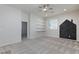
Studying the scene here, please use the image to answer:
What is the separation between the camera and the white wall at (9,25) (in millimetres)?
5707

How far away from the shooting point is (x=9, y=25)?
6.23 metres

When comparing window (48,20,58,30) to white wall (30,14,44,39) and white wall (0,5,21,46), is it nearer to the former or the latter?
white wall (30,14,44,39)

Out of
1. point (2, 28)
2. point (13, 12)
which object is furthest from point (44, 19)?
point (2, 28)

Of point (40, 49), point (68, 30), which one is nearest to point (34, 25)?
point (68, 30)

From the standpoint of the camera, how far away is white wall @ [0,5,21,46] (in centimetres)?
571

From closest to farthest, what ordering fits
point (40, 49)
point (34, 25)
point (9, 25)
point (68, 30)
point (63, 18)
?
point (40, 49), point (9, 25), point (68, 30), point (34, 25), point (63, 18)

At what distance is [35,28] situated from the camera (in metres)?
9.83

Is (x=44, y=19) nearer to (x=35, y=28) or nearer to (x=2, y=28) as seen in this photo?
(x=35, y=28)

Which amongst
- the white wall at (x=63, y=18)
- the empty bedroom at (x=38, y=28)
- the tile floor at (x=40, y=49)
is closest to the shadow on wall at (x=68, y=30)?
the empty bedroom at (x=38, y=28)

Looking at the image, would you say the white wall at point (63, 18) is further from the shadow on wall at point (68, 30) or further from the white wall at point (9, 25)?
the white wall at point (9, 25)

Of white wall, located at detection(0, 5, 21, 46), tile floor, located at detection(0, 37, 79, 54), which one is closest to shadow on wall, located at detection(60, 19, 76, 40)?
tile floor, located at detection(0, 37, 79, 54)

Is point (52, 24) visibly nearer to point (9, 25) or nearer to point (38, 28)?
point (38, 28)

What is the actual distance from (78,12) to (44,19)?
4600mm

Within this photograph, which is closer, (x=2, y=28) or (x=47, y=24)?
(x=2, y=28)
